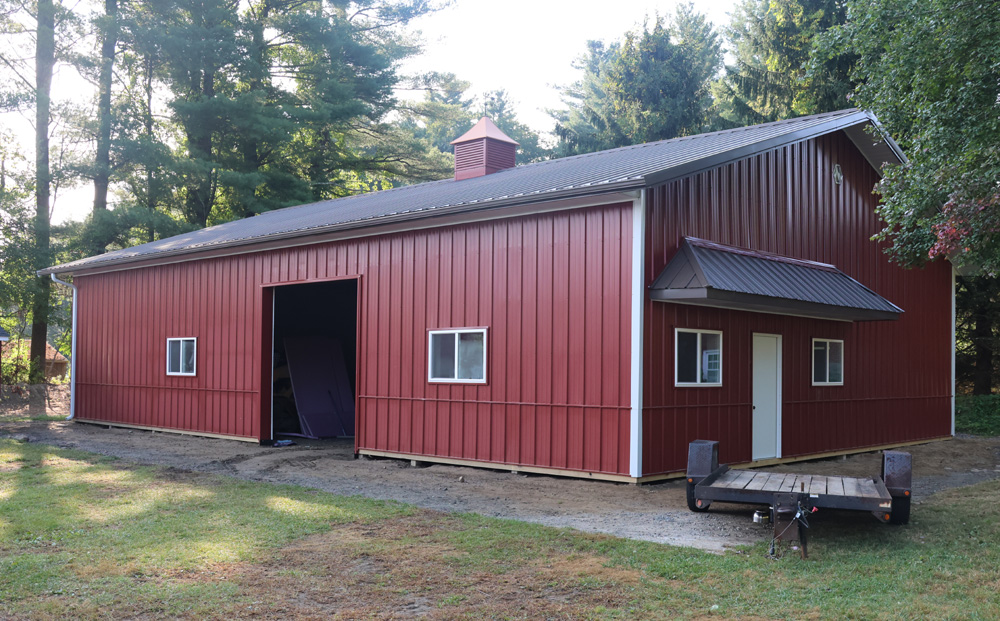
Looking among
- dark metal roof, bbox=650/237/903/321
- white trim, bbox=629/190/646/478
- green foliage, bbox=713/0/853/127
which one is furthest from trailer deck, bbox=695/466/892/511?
green foliage, bbox=713/0/853/127

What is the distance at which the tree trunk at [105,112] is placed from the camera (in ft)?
88.3

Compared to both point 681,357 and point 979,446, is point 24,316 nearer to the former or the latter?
point 681,357

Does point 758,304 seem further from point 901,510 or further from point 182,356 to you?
point 182,356

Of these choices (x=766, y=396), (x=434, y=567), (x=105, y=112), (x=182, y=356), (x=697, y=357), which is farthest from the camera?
(x=105, y=112)

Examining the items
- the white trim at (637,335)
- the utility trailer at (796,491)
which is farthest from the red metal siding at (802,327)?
the utility trailer at (796,491)

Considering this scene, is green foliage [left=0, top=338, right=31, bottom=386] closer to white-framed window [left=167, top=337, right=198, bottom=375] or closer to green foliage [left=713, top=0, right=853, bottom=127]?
white-framed window [left=167, top=337, right=198, bottom=375]

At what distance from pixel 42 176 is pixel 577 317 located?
72.0 ft

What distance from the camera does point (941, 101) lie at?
436 inches

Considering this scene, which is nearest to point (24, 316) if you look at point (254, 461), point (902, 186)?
point (254, 461)

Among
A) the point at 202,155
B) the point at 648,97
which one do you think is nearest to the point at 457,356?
the point at 202,155

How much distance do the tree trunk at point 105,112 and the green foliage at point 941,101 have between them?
22051 millimetres

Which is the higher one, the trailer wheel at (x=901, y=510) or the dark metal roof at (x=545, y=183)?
the dark metal roof at (x=545, y=183)

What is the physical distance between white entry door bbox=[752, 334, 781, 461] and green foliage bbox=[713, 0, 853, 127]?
13341mm

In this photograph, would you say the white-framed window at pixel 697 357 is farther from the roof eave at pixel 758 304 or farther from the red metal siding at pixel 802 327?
the roof eave at pixel 758 304
